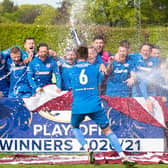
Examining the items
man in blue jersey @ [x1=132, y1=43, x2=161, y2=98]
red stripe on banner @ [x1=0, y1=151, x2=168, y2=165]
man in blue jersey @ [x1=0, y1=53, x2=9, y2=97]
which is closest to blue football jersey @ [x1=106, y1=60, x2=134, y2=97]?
man in blue jersey @ [x1=132, y1=43, x2=161, y2=98]

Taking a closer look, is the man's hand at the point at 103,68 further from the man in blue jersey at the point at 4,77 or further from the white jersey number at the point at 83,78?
the man in blue jersey at the point at 4,77

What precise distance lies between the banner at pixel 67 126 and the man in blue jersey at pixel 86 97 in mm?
385

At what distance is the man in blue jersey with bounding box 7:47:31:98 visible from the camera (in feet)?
24.1

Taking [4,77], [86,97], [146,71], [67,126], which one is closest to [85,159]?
[67,126]

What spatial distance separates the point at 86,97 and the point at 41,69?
111cm

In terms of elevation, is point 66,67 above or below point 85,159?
above

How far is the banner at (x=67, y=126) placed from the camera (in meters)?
7.06

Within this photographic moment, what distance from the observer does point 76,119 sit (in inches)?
264

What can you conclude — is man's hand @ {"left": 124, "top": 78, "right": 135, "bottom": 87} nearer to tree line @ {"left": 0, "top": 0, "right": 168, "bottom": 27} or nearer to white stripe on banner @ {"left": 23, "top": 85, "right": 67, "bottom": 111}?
white stripe on banner @ {"left": 23, "top": 85, "right": 67, "bottom": 111}

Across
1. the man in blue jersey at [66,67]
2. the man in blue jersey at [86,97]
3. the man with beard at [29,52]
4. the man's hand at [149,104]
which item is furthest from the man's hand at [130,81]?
the man with beard at [29,52]

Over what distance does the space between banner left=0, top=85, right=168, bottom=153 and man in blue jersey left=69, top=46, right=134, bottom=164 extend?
1.26ft

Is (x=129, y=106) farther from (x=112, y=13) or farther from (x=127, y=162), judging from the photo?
(x=112, y=13)

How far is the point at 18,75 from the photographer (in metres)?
7.39

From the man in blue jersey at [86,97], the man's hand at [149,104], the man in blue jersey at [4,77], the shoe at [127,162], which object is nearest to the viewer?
the shoe at [127,162]
